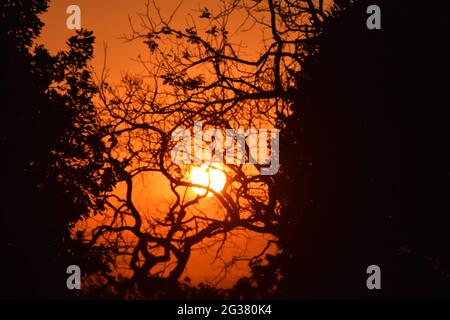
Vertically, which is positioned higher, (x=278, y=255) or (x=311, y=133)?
(x=311, y=133)

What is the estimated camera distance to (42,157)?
47.6 feet

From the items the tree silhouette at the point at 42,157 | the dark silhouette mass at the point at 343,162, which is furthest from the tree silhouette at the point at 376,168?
the tree silhouette at the point at 42,157

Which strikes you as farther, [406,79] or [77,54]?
[77,54]

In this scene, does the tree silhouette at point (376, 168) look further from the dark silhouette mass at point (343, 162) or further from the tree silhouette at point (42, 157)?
the tree silhouette at point (42, 157)

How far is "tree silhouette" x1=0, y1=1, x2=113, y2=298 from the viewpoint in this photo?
44.9 ft

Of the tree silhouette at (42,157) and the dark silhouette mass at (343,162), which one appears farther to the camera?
A: the tree silhouette at (42,157)

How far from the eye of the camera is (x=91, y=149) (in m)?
13.7

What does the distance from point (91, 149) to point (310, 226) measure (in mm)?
5579

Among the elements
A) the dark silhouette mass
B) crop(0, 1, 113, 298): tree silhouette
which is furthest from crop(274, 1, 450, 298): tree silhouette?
crop(0, 1, 113, 298): tree silhouette

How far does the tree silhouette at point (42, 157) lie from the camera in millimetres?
13695

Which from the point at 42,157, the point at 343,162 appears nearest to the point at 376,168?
the point at 343,162

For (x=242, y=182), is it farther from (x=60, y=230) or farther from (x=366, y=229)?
(x=60, y=230)
